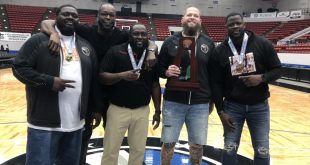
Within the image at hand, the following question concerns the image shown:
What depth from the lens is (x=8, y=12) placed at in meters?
26.1

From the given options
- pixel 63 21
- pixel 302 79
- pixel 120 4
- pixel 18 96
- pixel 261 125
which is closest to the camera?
pixel 63 21

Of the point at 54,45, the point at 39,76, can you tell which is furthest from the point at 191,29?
the point at 39,76

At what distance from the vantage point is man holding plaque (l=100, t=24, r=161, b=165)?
2.87m

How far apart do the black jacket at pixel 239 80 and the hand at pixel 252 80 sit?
0.21 ft

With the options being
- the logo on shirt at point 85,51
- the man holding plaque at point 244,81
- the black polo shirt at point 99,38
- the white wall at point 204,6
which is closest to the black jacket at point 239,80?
the man holding plaque at point 244,81

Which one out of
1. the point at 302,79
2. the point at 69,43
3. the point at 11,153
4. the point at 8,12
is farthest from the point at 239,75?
the point at 8,12

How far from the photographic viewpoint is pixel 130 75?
2715 millimetres

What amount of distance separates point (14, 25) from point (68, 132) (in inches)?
969

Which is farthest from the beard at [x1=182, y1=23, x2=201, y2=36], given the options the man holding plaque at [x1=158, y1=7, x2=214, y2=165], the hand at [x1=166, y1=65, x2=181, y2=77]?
the hand at [x1=166, y1=65, x2=181, y2=77]

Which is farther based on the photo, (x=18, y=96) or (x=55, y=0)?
(x=55, y=0)

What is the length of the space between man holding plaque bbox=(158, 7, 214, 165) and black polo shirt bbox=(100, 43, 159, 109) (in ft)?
0.71

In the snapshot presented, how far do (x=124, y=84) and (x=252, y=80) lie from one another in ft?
3.66

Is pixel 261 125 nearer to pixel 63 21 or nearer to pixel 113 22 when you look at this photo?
pixel 113 22

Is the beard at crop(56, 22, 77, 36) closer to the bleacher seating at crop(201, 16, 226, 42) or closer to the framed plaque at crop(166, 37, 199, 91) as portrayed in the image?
the framed plaque at crop(166, 37, 199, 91)
